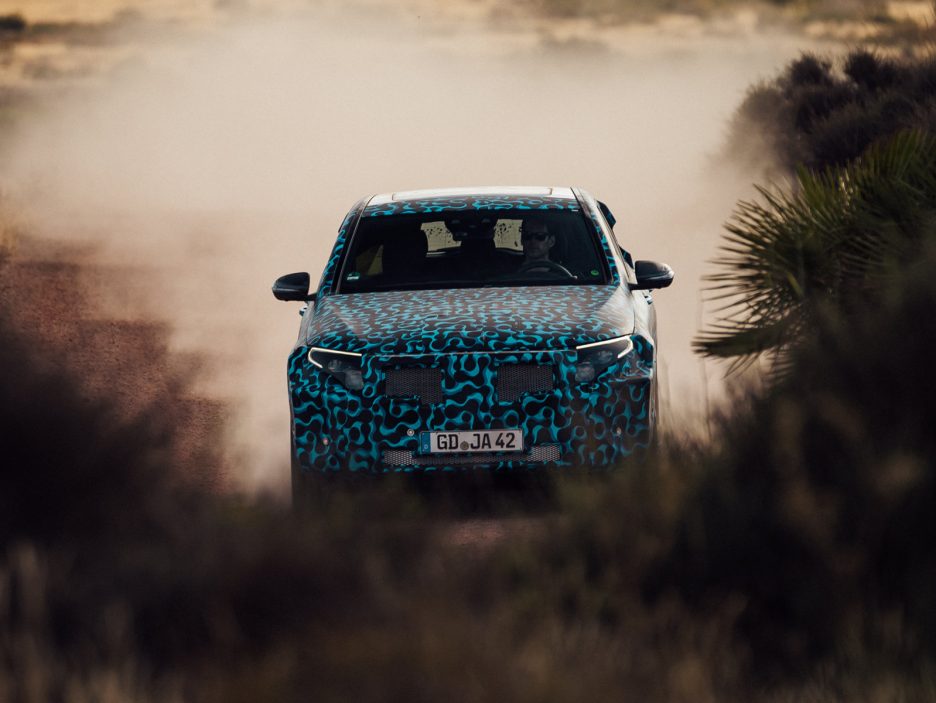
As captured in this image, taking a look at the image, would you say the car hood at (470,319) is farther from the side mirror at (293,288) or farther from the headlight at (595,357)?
the side mirror at (293,288)

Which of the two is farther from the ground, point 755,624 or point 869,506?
point 869,506

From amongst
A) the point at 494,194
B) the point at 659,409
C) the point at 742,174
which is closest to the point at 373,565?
the point at 659,409

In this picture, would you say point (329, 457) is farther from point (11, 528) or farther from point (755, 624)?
point (755, 624)

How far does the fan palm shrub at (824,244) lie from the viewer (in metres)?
9.65

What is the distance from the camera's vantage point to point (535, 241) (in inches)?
410

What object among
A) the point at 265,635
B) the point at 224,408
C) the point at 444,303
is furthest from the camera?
the point at 224,408

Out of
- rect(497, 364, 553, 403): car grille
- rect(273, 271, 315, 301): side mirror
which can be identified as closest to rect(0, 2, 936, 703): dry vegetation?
rect(497, 364, 553, 403): car grille

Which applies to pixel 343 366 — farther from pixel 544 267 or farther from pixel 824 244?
pixel 824 244

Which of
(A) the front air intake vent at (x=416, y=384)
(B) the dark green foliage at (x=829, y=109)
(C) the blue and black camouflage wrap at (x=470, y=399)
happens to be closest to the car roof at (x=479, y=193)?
(C) the blue and black camouflage wrap at (x=470, y=399)

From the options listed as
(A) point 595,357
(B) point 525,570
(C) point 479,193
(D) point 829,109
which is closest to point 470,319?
(A) point 595,357

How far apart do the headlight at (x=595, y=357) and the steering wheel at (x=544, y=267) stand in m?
1.49

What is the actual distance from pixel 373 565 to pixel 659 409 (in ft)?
12.3

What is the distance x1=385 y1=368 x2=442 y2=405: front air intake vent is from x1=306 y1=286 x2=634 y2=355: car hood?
10 cm

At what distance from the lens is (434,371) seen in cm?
855
